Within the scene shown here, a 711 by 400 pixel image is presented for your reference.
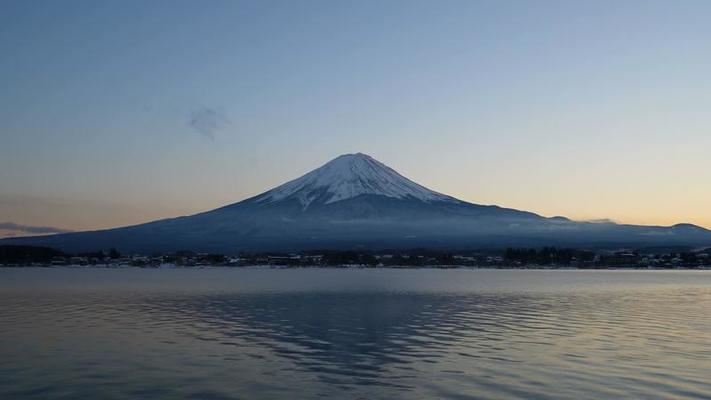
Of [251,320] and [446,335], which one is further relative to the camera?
[251,320]

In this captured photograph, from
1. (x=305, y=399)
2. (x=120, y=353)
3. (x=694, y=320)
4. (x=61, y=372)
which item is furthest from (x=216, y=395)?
(x=694, y=320)

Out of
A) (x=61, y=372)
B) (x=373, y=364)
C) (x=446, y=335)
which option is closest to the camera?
(x=61, y=372)

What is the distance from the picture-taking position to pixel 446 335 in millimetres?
32031

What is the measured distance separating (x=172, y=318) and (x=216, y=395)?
73.3 ft

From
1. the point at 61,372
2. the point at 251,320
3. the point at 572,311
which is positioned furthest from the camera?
the point at 572,311

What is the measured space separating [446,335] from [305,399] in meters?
15.1

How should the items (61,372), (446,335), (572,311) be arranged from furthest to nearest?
(572,311), (446,335), (61,372)

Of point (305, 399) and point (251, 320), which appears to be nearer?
point (305, 399)

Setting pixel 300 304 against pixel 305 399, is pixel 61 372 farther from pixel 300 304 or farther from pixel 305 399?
pixel 300 304

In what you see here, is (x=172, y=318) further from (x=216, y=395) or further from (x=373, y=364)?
(x=216, y=395)

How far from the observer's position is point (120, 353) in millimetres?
26000

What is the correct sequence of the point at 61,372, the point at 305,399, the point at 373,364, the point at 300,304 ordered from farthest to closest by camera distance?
1. the point at 300,304
2. the point at 373,364
3. the point at 61,372
4. the point at 305,399

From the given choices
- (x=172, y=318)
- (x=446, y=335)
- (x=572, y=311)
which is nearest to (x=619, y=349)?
(x=446, y=335)

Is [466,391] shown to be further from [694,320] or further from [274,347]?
[694,320]
